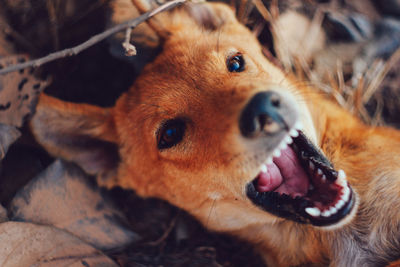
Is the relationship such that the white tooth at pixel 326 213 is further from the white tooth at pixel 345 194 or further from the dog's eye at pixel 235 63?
the dog's eye at pixel 235 63

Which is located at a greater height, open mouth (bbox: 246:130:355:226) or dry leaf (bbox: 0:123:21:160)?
dry leaf (bbox: 0:123:21:160)

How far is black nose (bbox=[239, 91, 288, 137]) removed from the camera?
190 cm

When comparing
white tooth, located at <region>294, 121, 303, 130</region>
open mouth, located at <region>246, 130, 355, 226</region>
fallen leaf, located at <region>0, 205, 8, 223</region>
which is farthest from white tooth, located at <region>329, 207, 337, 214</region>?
fallen leaf, located at <region>0, 205, 8, 223</region>

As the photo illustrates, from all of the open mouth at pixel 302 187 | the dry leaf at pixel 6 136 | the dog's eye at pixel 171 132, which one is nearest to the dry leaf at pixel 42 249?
the dry leaf at pixel 6 136

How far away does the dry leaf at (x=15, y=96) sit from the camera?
102 inches

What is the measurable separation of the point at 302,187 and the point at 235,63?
3.02ft

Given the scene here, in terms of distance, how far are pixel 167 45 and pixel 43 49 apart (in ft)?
3.82

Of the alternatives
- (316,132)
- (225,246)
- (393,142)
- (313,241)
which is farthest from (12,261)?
(393,142)

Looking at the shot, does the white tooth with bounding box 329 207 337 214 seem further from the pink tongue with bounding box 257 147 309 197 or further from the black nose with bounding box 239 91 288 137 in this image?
the black nose with bounding box 239 91 288 137

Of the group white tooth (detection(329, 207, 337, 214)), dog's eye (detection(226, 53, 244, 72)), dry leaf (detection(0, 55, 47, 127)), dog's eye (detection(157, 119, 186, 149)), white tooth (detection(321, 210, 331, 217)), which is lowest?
white tooth (detection(329, 207, 337, 214))

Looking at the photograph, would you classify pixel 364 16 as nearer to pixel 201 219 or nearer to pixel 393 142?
pixel 393 142

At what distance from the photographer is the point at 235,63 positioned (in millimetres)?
2523

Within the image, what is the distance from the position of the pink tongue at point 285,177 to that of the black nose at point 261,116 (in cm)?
54

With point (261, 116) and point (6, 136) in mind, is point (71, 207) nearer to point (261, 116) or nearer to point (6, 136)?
point (6, 136)
